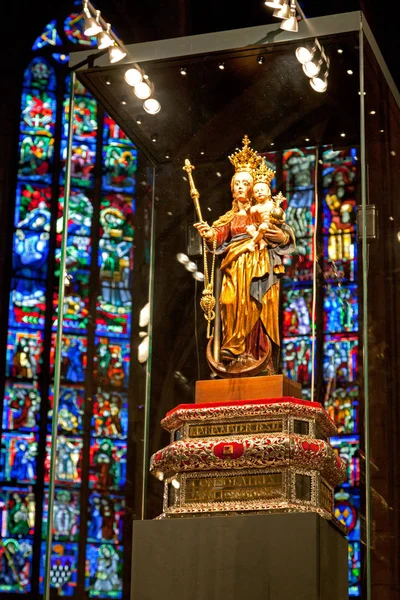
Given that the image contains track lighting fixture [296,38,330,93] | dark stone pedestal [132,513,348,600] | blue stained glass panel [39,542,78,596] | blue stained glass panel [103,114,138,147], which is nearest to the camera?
dark stone pedestal [132,513,348,600]

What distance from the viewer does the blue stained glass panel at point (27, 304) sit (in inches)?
467

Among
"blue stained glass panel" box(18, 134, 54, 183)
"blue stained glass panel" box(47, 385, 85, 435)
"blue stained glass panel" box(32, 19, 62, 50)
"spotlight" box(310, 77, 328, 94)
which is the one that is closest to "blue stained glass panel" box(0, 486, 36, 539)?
"blue stained glass panel" box(47, 385, 85, 435)

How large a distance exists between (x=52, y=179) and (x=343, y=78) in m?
5.49

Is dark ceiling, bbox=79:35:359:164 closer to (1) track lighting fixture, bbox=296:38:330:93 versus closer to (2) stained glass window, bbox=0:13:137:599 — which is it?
(1) track lighting fixture, bbox=296:38:330:93

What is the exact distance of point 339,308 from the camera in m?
8.34

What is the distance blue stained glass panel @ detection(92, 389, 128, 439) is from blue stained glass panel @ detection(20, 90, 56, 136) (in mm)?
3193

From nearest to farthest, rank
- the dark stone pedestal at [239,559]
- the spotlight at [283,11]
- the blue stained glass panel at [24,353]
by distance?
1. the dark stone pedestal at [239,559]
2. the spotlight at [283,11]
3. the blue stained glass panel at [24,353]

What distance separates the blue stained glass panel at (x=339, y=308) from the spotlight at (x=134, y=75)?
1.57 metres

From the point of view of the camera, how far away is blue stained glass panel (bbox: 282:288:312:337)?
7.83m

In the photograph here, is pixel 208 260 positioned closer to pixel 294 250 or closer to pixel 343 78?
pixel 294 250

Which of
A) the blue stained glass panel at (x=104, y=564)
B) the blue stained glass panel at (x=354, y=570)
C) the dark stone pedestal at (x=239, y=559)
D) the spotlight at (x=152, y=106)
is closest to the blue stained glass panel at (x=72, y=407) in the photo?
the blue stained glass panel at (x=104, y=564)

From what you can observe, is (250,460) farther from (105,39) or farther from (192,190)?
(105,39)

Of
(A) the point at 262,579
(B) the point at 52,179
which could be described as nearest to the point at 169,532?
(A) the point at 262,579

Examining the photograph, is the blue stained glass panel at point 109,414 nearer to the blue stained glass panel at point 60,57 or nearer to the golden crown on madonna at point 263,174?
the golden crown on madonna at point 263,174
